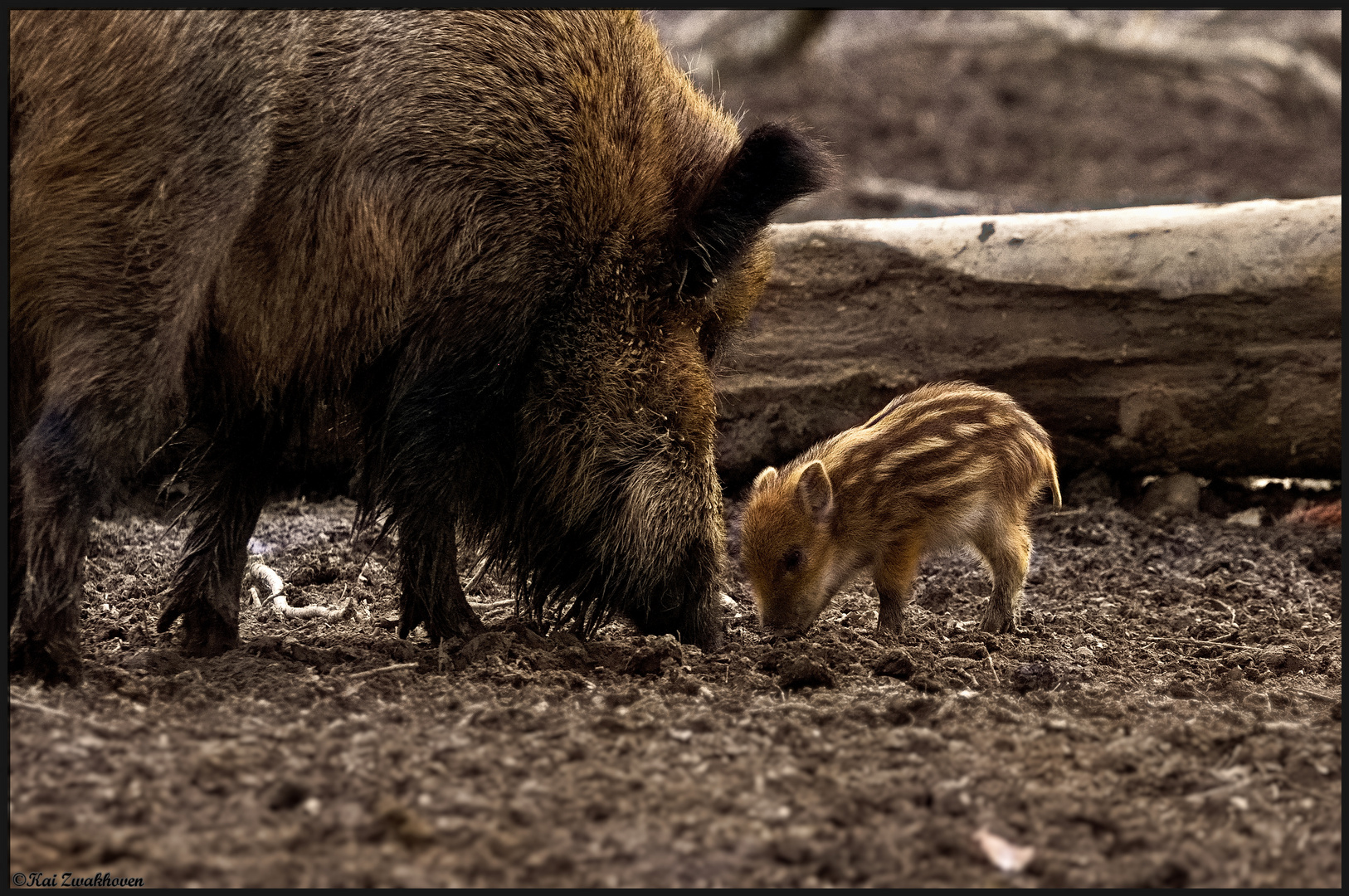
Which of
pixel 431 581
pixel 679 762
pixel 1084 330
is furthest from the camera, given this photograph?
pixel 1084 330

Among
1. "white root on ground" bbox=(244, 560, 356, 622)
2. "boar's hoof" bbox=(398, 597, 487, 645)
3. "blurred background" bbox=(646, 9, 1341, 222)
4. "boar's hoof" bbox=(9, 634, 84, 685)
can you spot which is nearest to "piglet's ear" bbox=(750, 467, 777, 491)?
"boar's hoof" bbox=(398, 597, 487, 645)

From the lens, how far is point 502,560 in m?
4.48

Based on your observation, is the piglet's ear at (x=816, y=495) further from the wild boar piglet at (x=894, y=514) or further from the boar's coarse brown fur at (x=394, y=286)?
the boar's coarse brown fur at (x=394, y=286)

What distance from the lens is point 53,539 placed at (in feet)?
11.5

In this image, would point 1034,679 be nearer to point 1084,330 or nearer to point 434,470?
point 434,470

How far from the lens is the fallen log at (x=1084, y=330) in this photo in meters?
5.98

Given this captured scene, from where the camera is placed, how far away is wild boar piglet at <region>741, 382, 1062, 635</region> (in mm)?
4875

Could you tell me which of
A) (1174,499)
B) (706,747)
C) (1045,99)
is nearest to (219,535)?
(706,747)

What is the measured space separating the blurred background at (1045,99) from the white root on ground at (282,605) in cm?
→ 664

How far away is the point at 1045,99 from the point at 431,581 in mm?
11602

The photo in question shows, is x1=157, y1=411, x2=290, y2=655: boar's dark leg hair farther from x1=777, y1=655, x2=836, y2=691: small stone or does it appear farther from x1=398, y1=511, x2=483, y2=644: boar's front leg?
x1=777, y1=655, x2=836, y2=691: small stone

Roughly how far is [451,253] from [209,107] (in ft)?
2.43

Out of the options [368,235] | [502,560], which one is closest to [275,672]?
[502,560]

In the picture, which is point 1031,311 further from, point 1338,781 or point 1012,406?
point 1338,781
